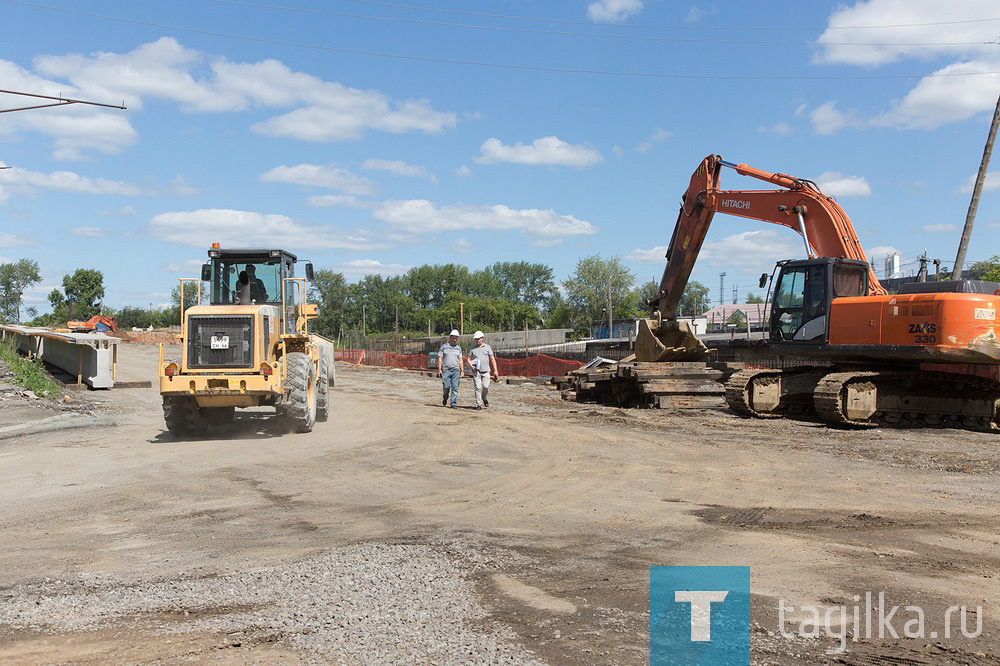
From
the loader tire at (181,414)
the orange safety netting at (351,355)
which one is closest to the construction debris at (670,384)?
the loader tire at (181,414)

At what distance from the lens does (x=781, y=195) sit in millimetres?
17000

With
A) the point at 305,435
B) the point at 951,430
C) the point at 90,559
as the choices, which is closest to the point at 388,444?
the point at 305,435

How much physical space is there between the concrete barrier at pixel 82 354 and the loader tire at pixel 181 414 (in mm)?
10884

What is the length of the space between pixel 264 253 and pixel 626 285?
115 m

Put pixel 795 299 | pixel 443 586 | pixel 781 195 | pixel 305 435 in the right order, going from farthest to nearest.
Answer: pixel 781 195
pixel 795 299
pixel 305 435
pixel 443 586

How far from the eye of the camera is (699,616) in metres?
4.34

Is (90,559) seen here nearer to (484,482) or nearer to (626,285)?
(484,482)

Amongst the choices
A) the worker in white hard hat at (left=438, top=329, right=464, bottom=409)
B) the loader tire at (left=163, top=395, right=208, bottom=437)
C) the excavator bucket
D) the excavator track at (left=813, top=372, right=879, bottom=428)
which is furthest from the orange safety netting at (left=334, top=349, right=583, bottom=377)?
the loader tire at (left=163, top=395, right=208, bottom=437)

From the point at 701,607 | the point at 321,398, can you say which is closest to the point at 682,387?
the point at 321,398

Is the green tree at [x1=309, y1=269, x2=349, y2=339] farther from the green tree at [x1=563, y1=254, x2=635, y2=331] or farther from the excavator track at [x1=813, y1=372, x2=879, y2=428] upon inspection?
the excavator track at [x1=813, y1=372, x2=879, y2=428]

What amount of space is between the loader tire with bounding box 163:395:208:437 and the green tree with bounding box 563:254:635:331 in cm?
11033

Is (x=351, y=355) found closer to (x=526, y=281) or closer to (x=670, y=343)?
(x=670, y=343)

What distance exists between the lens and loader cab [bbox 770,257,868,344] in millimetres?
15328

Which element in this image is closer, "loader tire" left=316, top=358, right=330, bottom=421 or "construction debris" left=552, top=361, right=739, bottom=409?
"loader tire" left=316, top=358, right=330, bottom=421
